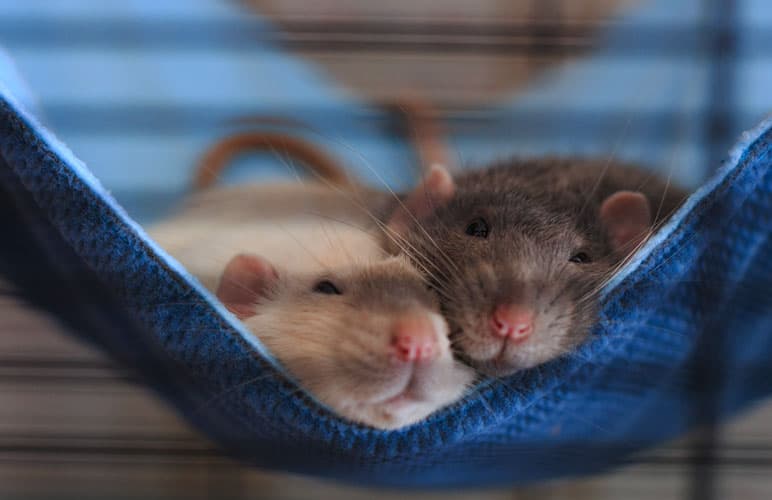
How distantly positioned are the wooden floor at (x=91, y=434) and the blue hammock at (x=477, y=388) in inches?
2.3

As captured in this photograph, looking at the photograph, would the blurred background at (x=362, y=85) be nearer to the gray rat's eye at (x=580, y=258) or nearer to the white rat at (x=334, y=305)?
the white rat at (x=334, y=305)

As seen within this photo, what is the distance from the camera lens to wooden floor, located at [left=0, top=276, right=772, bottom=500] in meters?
0.80

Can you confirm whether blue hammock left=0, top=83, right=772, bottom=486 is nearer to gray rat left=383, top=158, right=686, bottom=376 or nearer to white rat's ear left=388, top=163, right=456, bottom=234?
gray rat left=383, top=158, right=686, bottom=376

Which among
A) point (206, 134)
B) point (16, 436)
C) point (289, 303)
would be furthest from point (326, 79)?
point (16, 436)

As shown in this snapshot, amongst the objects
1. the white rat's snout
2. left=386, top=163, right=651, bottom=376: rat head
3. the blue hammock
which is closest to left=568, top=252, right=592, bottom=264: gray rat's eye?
left=386, top=163, right=651, bottom=376: rat head

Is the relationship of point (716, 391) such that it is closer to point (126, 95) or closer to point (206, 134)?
point (206, 134)

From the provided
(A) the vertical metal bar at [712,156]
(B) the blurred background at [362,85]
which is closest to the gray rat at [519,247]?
(A) the vertical metal bar at [712,156]

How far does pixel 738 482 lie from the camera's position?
0.84 m

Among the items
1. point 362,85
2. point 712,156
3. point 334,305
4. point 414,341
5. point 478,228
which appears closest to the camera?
point 414,341

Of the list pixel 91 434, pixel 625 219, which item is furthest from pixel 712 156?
pixel 91 434

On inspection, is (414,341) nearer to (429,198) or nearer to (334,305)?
(334,305)

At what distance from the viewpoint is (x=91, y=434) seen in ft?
2.80

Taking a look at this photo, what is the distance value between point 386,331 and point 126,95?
87 centimetres

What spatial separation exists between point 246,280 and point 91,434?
28 centimetres
